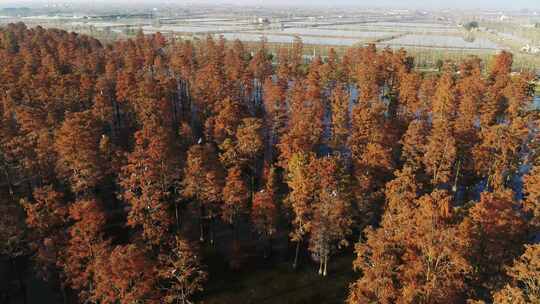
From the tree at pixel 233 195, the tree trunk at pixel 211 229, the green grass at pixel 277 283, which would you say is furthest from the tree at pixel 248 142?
the green grass at pixel 277 283

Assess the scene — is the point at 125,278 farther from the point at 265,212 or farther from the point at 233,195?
the point at 265,212

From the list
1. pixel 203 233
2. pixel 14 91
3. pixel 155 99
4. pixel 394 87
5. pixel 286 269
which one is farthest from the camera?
pixel 394 87

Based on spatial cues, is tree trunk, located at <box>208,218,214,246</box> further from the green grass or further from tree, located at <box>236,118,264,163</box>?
tree, located at <box>236,118,264,163</box>

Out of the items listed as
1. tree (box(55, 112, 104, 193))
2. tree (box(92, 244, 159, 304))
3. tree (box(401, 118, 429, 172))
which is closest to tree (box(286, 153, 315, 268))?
tree (box(92, 244, 159, 304))

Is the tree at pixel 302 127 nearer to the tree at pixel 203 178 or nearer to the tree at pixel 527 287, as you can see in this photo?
the tree at pixel 203 178

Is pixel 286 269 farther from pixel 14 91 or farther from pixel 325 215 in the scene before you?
pixel 14 91

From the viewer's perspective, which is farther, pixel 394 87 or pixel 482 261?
pixel 394 87

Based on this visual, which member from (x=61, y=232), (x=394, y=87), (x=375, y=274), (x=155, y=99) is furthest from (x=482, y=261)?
(x=394, y=87)
